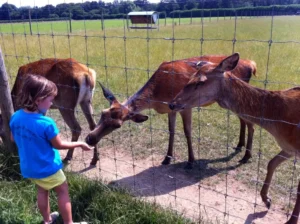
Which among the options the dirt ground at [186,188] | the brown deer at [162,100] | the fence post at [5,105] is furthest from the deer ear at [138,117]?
the fence post at [5,105]

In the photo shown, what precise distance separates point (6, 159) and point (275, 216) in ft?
11.9

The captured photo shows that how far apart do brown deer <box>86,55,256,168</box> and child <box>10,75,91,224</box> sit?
4.79 feet

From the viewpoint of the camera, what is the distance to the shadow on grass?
16.2 ft

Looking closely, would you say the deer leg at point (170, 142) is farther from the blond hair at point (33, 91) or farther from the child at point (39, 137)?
the blond hair at point (33, 91)

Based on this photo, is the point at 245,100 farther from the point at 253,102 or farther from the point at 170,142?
the point at 170,142

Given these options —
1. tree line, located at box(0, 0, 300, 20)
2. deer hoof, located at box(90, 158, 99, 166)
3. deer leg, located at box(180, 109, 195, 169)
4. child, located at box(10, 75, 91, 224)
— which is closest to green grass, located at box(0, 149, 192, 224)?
child, located at box(10, 75, 91, 224)

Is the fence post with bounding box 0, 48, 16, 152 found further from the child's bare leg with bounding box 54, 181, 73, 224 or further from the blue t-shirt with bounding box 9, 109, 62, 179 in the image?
the child's bare leg with bounding box 54, 181, 73, 224

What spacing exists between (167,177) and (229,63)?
6.56 ft

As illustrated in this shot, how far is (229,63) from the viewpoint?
4121 mm

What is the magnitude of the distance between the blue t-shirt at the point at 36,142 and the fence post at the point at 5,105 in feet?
5.71

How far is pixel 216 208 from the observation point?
4379 mm

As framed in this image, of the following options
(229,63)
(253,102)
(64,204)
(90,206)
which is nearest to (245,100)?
(253,102)

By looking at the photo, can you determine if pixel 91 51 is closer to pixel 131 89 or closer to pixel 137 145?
pixel 131 89

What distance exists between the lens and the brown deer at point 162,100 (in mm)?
5082
